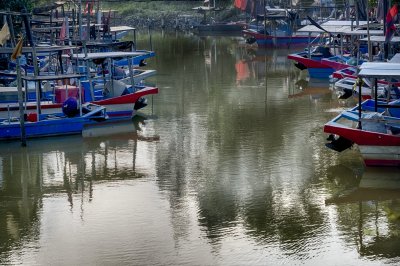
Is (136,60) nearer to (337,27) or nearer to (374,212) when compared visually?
(337,27)

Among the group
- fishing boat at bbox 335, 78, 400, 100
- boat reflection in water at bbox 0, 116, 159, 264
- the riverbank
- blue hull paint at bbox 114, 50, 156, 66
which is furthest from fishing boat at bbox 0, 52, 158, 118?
the riverbank

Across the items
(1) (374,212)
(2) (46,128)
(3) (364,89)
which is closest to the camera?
(1) (374,212)

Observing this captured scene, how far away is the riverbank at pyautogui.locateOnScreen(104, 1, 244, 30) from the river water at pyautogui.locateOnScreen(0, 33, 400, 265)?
48049 mm

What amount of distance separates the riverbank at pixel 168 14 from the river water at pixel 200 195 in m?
48.0

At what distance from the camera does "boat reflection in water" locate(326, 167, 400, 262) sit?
14664 mm

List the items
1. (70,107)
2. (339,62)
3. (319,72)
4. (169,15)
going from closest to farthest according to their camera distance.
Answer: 1. (70,107)
2. (339,62)
3. (319,72)
4. (169,15)

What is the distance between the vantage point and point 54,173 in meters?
20.0

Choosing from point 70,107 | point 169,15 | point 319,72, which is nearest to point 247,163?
point 70,107

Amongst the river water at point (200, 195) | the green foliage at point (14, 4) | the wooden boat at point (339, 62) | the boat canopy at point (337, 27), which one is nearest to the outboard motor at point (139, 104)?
the river water at point (200, 195)

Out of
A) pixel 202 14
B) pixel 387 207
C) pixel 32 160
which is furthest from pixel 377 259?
pixel 202 14

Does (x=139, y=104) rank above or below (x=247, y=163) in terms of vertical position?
above

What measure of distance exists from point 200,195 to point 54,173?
3.99 m

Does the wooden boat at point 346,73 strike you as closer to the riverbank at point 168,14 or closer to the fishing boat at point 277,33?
the fishing boat at point 277,33

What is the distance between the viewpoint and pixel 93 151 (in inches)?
874
